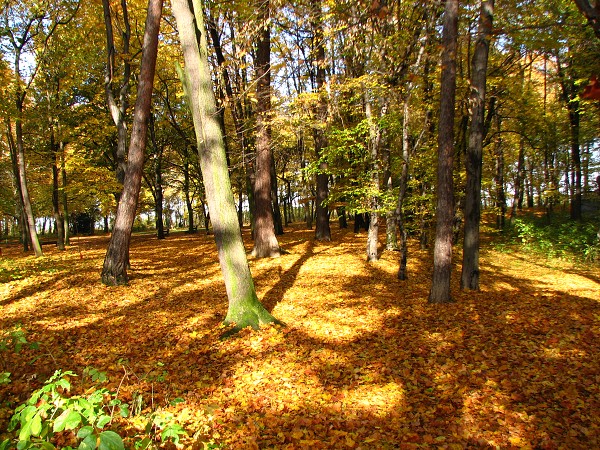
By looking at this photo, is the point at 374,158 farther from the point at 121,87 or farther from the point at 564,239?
the point at 564,239

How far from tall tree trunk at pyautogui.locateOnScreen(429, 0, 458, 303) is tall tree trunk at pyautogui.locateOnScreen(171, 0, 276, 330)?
4.33 meters

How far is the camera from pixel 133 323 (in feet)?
21.5

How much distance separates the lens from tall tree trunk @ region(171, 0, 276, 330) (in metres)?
5.62

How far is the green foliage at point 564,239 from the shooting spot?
13703 millimetres

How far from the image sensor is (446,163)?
23.1 feet

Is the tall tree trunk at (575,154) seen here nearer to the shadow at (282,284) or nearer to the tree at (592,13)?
the shadow at (282,284)

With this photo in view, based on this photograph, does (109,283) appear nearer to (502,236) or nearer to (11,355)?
(11,355)

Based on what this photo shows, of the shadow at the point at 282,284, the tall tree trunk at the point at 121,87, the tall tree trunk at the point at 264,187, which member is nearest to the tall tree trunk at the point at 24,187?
the tall tree trunk at the point at 121,87

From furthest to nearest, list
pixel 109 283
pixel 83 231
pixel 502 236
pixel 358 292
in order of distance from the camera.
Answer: pixel 83 231 → pixel 502 236 → pixel 109 283 → pixel 358 292

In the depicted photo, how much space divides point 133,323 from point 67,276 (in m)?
5.25

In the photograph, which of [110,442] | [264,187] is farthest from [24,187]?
[110,442]

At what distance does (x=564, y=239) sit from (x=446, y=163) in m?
13.0

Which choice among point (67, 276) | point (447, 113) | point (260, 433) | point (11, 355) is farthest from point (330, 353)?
point (67, 276)

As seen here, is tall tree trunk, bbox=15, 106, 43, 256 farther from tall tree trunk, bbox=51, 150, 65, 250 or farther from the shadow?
the shadow
